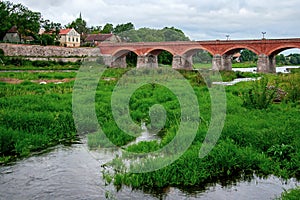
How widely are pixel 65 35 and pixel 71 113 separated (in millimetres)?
72588

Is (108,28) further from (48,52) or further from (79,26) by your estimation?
(48,52)

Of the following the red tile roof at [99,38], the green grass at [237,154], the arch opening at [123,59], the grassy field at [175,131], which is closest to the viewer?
the green grass at [237,154]

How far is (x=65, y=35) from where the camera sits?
279 feet

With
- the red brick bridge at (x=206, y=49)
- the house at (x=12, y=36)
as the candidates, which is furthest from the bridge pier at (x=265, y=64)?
the house at (x=12, y=36)

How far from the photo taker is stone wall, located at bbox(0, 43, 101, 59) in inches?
2307

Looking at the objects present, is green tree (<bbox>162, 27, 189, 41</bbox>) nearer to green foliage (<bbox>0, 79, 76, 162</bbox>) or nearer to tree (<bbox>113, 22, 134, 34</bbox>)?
tree (<bbox>113, 22, 134, 34</bbox>)

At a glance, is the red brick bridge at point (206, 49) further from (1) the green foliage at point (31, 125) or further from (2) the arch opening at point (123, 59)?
(1) the green foliage at point (31, 125)

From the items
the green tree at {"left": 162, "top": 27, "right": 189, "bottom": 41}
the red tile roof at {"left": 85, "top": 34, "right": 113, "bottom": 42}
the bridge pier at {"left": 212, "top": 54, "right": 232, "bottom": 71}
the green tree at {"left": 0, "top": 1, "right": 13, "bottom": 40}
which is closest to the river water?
the bridge pier at {"left": 212, "top": 54, "right": 232, "bottom": 71}

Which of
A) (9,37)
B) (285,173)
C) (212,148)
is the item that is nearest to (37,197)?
(212,148)

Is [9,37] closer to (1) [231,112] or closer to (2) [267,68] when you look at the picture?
(2) [267,68]

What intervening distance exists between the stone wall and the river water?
51.3m

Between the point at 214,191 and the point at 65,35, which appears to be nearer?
the point at 214,191

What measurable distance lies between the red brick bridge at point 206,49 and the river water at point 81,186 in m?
46.0

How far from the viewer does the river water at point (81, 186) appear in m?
9.20
